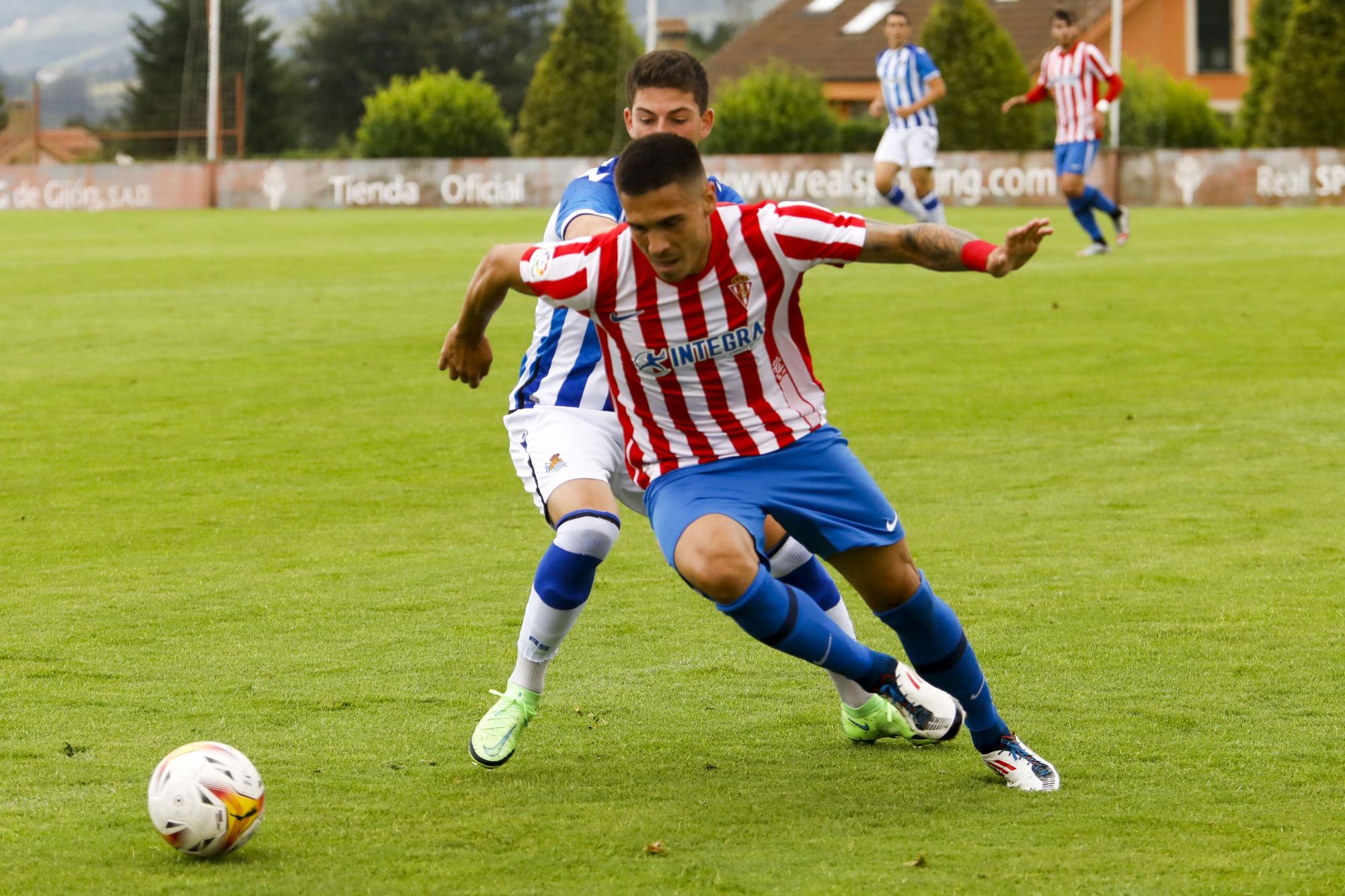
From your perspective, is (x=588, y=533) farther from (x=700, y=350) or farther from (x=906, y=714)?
(x=906, y=714)

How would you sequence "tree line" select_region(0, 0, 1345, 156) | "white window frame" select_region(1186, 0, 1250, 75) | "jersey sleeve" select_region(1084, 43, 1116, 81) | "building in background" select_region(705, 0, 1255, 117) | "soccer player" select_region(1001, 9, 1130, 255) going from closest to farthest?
"soccer player" select_region(1001, 9, 1130, 255) < "jersey sleeve" select_region(1084, 43, 1116, 81) < "tree line" select_region(0, 0, 1345, 156) < "white window frame" select_region(1186, 0, 1250, 75) < "building in background" select_region(705, 0, 1255, 117)

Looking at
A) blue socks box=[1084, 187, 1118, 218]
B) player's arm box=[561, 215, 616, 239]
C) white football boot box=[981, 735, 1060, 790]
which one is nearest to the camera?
white football boot box=[981, 735, 1060, 790]

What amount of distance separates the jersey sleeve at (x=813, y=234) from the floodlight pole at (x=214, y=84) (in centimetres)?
4166

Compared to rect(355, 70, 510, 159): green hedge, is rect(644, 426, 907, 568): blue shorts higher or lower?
lower

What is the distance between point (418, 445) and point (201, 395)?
2.12 meters

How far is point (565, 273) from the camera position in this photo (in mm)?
4203

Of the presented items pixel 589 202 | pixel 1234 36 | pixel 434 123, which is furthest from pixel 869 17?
pixel 589 202

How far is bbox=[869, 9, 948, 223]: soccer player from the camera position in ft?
61.3

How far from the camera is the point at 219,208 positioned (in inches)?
1452

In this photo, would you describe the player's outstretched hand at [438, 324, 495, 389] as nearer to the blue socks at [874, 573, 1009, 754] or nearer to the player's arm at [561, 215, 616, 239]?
the player's arm at [561, 215, 616, 239]

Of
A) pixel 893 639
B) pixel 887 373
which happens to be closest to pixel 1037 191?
pixel 887 373

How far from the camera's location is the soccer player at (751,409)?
13.5ft

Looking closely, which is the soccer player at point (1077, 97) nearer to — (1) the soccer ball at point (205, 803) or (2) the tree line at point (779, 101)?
(1) the soccer ball at point (205, 803)

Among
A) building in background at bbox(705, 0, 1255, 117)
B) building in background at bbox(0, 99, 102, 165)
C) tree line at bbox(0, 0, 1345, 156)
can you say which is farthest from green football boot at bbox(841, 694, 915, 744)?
building in background at bbox(705, 0, 1255, 117)
